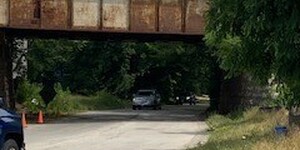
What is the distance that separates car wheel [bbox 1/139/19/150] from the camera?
13.4m

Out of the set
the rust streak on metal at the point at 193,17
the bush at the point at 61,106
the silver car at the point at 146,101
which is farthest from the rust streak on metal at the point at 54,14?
the silver car at the point at 146,101

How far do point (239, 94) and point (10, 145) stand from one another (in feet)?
89.5

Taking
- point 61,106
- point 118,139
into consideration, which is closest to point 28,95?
point 61,106

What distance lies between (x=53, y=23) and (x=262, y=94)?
1133cm

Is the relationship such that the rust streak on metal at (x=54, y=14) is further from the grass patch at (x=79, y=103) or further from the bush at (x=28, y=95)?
the bush at (x=28, y=95)

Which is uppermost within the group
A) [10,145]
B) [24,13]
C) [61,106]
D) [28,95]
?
[24,13]

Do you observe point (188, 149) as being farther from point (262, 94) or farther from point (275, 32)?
point (262, 94)

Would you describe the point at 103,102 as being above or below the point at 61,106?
below

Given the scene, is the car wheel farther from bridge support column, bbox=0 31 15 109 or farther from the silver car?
the silver car

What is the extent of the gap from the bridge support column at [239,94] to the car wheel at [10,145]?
65.4ft

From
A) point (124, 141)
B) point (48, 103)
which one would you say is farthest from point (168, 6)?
point (48, 103)

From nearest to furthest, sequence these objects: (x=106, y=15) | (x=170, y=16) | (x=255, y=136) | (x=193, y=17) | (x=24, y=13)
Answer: (x=255, y=136), (x=24, y=13), (x=106, y=15), (x=170, y=16), (x=193, y=17)

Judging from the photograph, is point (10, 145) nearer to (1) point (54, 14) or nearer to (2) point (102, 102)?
(1) point (54, 14)

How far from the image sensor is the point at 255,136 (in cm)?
1889
